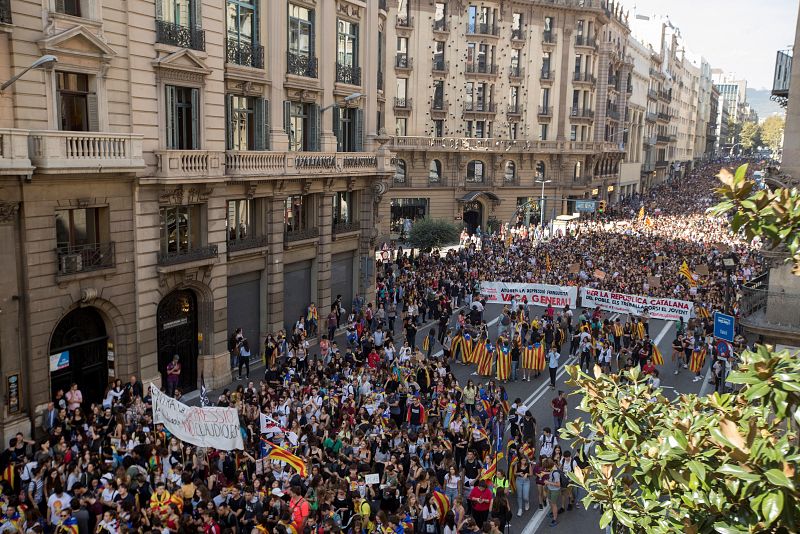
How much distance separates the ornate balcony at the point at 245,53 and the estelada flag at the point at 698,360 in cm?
1951

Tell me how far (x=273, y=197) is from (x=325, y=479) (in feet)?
50.1

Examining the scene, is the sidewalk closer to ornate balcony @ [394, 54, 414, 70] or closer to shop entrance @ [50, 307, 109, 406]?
shop entrance @ [50, 307, 109, 406]

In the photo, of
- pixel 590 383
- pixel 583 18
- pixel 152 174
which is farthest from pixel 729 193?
pixel 583 18

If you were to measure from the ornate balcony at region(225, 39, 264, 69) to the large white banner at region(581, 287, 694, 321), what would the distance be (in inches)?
729

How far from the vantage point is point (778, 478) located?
183 inches

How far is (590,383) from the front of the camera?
22.6 ft

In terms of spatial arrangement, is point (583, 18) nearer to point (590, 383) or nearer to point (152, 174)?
point (152, 174)

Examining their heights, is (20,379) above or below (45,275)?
below

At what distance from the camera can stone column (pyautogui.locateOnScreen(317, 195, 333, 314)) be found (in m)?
32.2

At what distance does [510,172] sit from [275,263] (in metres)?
42.7

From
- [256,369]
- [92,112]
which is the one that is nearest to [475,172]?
[256,369]

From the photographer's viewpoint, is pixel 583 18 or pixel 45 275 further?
pixel 583 18

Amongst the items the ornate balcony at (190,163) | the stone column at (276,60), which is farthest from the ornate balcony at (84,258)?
the stone column at (276,60)

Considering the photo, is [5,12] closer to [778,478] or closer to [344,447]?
[344,447]
